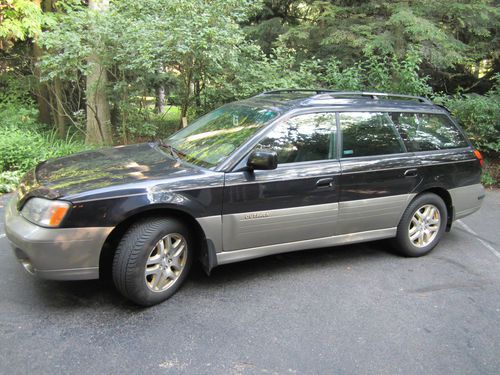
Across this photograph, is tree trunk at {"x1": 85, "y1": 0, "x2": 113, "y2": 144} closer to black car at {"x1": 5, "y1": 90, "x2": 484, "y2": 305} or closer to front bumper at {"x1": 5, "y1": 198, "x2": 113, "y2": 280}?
black car at {"x1": 5, "y1": 90, "x2": 484, "y2": 305}

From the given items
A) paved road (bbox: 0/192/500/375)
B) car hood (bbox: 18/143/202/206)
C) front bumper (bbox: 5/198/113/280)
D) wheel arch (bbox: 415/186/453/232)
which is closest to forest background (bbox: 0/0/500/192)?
car hood (bbox: 18/143/202/206)

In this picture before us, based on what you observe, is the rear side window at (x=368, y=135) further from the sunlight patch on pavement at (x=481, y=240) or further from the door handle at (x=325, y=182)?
the sunlight patch on pavement at (x=481, y=240)

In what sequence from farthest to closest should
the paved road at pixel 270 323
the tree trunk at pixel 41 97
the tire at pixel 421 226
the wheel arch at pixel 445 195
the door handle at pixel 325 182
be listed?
the tree trunk at pixel 41 97 → the wheel arch at pixel 445 195 → the tire at pixel 421 226 → the door handle at pixel 325 182 → the paved road at pixel 270 323

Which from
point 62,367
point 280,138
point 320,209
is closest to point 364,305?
point 320,209

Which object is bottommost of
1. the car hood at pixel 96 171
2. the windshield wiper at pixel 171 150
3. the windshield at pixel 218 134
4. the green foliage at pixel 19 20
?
the car hood at pixel 96 171

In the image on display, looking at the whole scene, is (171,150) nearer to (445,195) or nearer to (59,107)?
(445,195)

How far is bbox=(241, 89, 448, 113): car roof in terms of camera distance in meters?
4.12

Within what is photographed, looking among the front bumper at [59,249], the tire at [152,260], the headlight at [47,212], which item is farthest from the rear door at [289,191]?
the headlight at [47,212]

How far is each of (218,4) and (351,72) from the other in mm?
2933

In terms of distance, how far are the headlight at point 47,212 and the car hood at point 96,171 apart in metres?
0.06

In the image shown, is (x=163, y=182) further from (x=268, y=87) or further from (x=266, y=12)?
(x=266, y=12)

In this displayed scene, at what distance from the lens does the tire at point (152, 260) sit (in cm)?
321

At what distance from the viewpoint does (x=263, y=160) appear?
347cm

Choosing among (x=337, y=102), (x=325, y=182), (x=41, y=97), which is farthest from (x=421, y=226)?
(x=41, y=97)
